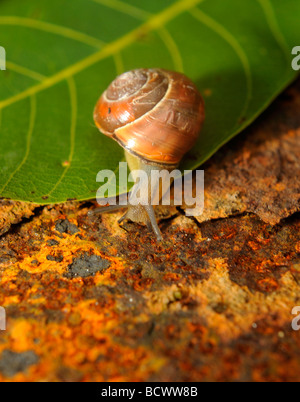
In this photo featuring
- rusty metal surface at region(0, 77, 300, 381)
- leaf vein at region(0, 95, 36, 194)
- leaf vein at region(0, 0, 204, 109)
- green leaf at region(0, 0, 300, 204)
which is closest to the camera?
rusty metal surface at region(0, 77, 300, 381)

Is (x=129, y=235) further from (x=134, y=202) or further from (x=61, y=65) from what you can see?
(x=61, y=65)

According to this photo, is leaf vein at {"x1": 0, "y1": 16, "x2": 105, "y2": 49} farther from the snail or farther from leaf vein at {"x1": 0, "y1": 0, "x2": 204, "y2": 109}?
the snail

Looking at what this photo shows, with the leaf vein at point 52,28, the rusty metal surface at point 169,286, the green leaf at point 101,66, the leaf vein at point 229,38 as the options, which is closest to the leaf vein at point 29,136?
the green leaf at point 101,66

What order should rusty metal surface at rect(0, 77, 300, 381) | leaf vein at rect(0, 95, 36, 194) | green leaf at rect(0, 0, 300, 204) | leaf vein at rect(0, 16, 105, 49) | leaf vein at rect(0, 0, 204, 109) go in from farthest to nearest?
leaf vein at rect(0, 16, 105, 49)
leaf vein at rect(0, 0, 204, 109)
green leaf at rect(0, 0, 300, 204)
leaf vein at rect(0, 95, 36, 194)
rusty metal surface at rect(0, 77, 300, 381)

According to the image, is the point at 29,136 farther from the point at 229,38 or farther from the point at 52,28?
the point at 229,38

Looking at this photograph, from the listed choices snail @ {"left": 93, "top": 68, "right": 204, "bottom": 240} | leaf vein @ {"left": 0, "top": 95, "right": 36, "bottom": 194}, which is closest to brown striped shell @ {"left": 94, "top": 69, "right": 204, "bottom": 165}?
snail @ {"left": 93, "top": 68, "right": 204, "bottom": 240}

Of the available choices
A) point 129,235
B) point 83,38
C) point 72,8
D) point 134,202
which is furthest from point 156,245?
point 72,8

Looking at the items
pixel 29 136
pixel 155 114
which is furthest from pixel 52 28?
pixel 155 114
